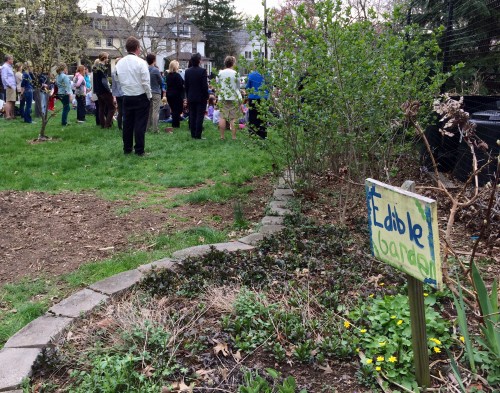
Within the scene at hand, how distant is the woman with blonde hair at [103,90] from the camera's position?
1151 centimetres

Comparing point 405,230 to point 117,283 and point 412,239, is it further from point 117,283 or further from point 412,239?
point 117,283

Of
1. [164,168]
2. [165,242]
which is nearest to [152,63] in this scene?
[164,168]

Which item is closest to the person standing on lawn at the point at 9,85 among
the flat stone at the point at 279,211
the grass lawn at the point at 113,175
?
the grass lawn at the point at 113,175

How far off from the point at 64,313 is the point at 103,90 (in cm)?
956

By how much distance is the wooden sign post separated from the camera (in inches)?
71.3

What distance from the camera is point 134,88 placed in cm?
827

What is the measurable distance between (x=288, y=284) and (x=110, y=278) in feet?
3.96

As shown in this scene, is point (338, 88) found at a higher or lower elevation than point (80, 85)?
lower

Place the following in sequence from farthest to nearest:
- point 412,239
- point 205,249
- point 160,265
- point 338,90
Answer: point 338,90 < point 205,249 < point 160,265 < point 412,239

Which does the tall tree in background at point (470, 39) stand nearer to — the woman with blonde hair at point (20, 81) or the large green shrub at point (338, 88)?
the large green shrub at point (338, 88)

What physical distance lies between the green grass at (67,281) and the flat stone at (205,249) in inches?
10.8

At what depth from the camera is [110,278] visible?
354cm

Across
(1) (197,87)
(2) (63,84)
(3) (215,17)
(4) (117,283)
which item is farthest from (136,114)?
(3) (215,17)

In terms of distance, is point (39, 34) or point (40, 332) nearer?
point (40, 332)
